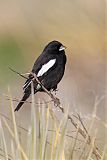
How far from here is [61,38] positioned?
8383 millimetres

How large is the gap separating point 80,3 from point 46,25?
57cm

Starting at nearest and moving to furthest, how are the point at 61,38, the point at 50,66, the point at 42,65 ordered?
1. the point at 42,65
2. the point at 50,66
3. the point at 61,38

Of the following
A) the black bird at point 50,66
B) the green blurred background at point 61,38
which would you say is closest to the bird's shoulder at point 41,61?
the black bird at point 50,66

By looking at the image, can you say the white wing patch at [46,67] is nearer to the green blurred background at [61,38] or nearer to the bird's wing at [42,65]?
the bird's wing at [42,65]

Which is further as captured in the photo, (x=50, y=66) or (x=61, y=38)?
(x=61, y=38)

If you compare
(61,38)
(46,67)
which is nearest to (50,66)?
(46,67)

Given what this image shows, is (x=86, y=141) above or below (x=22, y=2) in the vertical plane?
below

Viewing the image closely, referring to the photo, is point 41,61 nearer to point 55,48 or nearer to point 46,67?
point 46,67

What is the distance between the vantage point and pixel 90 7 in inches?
314

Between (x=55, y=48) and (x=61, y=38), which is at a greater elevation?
(x=55, y=48)

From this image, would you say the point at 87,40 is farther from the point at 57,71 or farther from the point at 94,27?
the point at 57,71

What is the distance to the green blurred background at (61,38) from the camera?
313 inches

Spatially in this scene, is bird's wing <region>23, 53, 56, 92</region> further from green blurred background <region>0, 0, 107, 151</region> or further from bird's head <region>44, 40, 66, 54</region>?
green blurred background <region>0, 0, 107, 151</region>

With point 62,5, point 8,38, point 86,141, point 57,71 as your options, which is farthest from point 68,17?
point 86,141
